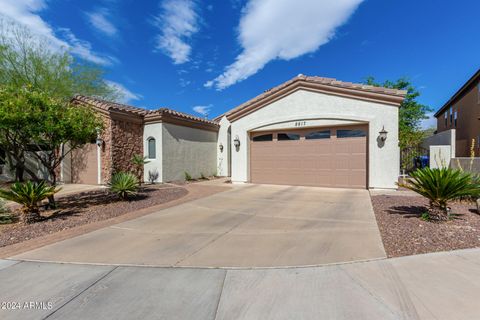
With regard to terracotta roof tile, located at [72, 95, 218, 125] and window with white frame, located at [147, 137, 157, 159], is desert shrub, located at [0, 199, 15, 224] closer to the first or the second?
terracotta roof tile, located at [72, 95, 218, 125]

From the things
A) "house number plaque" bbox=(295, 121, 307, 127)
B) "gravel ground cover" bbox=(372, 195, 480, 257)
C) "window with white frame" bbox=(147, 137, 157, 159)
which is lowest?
"gravel ground cover" bbox=(372, 195, 480, 257)

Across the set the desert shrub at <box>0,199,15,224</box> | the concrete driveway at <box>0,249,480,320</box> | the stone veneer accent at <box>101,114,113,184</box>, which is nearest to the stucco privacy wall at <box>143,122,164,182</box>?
the stone veneer accent at <box>101,114,113,184</box>

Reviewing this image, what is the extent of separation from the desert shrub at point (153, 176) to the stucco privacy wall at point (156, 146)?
99mm

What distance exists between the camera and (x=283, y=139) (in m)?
11.7

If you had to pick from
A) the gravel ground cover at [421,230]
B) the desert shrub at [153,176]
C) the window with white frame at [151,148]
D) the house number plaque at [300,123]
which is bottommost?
the gravel ground cover at [421,230]

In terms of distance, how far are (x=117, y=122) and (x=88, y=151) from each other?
2.64 metres

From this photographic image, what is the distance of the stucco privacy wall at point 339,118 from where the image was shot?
9438 millimetres

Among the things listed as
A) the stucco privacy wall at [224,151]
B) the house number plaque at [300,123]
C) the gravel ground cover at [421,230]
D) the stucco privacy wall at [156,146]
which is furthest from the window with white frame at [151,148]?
the gravel ground cover at [421,230]

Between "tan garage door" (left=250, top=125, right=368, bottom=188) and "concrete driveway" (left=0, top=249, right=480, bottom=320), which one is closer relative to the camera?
"concrete driveway" (left=0, top=249, right=480, bottom=320)

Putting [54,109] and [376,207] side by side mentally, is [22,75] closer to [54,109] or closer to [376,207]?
[54,109]

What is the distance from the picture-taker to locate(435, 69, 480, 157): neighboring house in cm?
1605

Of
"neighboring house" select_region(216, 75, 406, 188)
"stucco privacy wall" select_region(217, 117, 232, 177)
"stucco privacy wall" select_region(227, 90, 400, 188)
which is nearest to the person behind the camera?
"stucco privacy wall" select_region(227, 90, 400, 188)

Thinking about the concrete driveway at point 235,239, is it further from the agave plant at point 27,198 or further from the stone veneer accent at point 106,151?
the stone veneer accent at point 106,151

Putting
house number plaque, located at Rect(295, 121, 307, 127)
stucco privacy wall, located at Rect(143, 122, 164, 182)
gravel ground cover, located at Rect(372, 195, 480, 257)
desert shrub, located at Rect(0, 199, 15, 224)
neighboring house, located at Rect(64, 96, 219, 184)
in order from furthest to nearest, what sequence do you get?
stucco privacy wall, located at Rect(143, 122, 164, 182) < neighboring house, located at Rect(64, 96, 219, 184) < house number plaque, located at Rect(295, 121, 307, 127) < desert shrub, located at Rect(0, 199, 15, 224) < gravel ground cover, located at Rect(372, 195, 480, 257)
